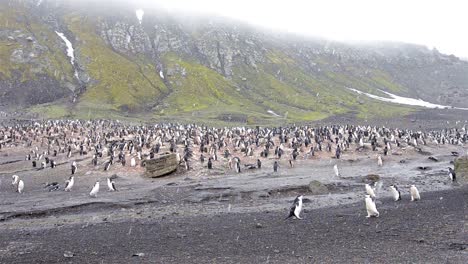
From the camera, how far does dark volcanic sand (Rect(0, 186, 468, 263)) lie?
15.5 m

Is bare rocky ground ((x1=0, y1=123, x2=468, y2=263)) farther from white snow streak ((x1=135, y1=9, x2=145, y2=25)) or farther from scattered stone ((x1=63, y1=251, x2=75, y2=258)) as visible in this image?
white snow streak ((x1=135, y1=9, x2=145, y2=25))

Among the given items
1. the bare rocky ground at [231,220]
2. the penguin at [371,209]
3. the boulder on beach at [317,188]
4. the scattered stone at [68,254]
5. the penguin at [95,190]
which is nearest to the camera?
the bare rocky ground at [231,220]

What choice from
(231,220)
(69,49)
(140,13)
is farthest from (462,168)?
(140,13)

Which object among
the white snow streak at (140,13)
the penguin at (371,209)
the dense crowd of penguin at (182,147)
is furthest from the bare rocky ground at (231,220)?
the white snow streak at (140,13)

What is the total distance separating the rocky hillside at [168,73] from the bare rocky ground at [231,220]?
Result: 7236 cm

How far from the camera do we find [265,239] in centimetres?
1789

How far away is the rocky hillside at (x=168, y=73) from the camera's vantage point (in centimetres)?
11881

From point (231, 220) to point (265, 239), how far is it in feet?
12.7

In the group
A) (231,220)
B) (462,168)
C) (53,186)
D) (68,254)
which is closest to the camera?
(68,254)

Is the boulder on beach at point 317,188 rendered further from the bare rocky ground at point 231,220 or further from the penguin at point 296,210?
the penguin at point 296,210

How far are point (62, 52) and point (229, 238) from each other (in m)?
137

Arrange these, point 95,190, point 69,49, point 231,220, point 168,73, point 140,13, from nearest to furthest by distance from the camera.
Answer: point 231,220 → point 95,190 → point 69,49 → point 168,73 → point 140,13

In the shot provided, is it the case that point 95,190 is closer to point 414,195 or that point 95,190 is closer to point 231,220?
point 231,220

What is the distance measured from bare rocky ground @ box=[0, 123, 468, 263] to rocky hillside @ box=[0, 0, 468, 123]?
7236 cm
